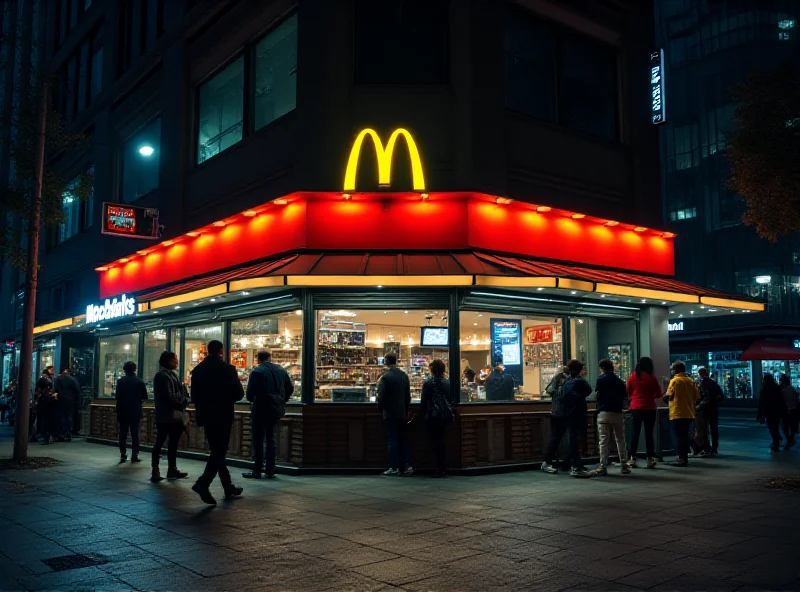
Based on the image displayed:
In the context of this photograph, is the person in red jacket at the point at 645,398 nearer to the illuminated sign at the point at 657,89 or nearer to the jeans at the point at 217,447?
the illuminated sign at the point at 657,89

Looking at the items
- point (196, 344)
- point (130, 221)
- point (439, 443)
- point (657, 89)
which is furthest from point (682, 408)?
point (130, 221)

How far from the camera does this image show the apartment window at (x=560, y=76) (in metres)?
14.5

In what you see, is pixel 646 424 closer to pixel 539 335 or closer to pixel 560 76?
pixel 539 335

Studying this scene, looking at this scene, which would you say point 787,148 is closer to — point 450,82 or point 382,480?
point 450,82

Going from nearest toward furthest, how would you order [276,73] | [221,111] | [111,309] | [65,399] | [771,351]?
[276,73] → [221,111] → [111,309] → [65,399] → [771,351]

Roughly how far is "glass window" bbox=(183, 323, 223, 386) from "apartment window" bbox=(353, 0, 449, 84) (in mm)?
6015

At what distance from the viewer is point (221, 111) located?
16.7 m

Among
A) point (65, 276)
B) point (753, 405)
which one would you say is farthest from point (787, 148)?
point (753, 405)

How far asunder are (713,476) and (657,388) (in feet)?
5.62

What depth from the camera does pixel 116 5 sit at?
74.6 ft

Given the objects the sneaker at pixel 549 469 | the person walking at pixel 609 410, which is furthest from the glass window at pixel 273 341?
the person walking at pixel 609 410

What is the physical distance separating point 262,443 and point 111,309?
7334mm

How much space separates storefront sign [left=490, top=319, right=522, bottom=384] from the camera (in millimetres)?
13352

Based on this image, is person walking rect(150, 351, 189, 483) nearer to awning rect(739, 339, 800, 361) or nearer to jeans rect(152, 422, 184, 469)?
jeans rect(152, 422, 184, 469)
